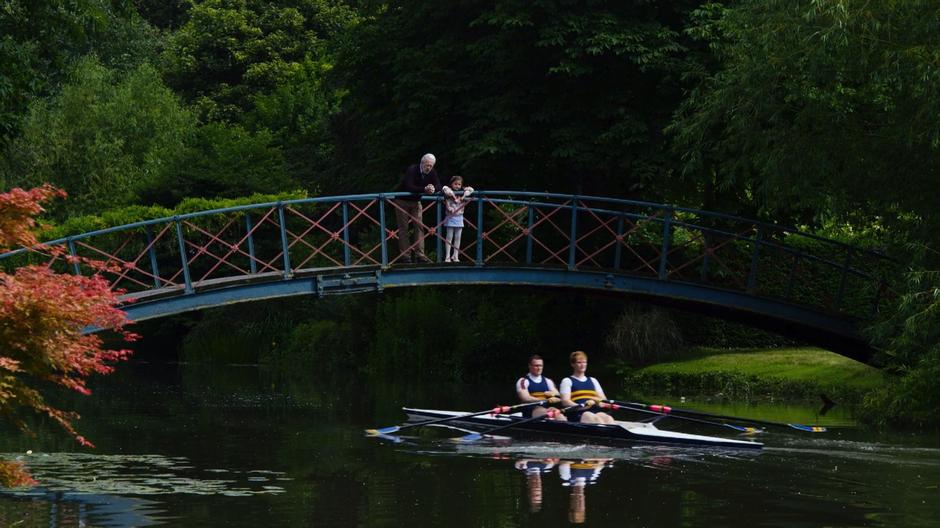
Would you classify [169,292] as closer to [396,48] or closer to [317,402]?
[317,402]

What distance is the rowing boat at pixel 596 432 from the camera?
62.5ft

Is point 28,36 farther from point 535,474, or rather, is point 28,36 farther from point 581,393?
point 535,474

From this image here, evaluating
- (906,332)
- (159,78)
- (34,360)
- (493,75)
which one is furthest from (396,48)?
(159,78)

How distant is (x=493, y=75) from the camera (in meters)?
32.5

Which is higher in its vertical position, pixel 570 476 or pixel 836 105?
pixel 836 105

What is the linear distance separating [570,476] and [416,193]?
9147 millimetres

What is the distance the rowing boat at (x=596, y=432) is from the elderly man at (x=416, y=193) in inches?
157

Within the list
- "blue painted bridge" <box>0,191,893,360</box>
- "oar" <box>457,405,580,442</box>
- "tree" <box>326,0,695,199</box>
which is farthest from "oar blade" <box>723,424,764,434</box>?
"tree" <box>326,0,695,199</box>

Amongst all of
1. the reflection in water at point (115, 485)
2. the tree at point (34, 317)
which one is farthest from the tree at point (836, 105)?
the tree at point (34, 317)

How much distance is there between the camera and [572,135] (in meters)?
31.0

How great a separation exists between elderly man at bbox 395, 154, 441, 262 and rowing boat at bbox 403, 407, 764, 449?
157 inches

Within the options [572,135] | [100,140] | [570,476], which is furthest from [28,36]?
[100,140]

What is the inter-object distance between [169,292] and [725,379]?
39.6ft

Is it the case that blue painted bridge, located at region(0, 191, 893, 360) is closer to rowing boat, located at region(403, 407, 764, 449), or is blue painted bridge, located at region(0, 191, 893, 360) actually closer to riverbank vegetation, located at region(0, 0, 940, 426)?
riverbank vegetation, located at region(0, 0, 940, 426)
